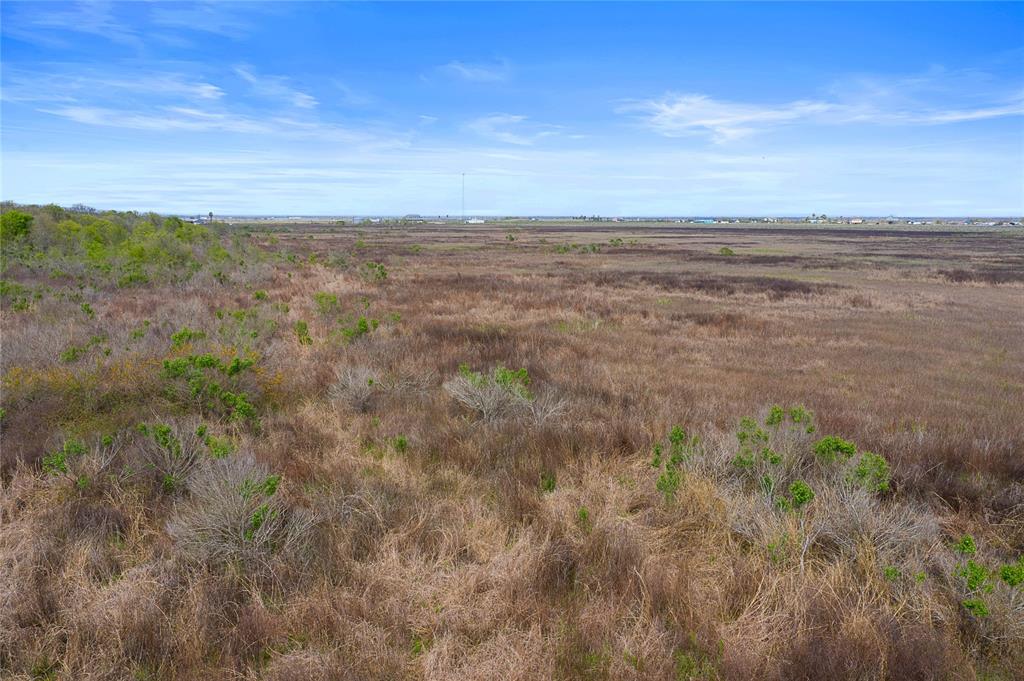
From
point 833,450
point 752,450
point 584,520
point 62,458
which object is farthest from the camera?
point 752,450

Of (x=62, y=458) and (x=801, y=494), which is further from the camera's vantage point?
(x=62, y=458)

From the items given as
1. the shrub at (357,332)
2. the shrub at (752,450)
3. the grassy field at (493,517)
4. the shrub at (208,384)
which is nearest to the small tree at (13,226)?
the grassy field at (493,517)

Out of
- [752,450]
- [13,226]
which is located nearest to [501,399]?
[752,450]

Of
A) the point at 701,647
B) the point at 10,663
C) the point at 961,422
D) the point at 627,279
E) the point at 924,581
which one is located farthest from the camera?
the point at 627,279

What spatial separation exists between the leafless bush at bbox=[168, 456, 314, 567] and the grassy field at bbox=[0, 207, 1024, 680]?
0.02 m

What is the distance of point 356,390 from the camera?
7453 mm

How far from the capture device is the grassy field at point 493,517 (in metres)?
3.04

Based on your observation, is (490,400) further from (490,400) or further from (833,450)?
(833,450)

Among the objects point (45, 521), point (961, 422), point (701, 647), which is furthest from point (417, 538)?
point (961, 422)

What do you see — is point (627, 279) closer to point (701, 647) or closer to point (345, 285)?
point (345, 285)

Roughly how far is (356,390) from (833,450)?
5770mm

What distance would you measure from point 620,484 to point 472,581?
1986 mm

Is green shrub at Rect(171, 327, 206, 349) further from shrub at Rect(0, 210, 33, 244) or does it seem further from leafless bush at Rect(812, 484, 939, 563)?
shrub at Rect(0, 210, 33, 244)

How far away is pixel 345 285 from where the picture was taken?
22.7 meters
